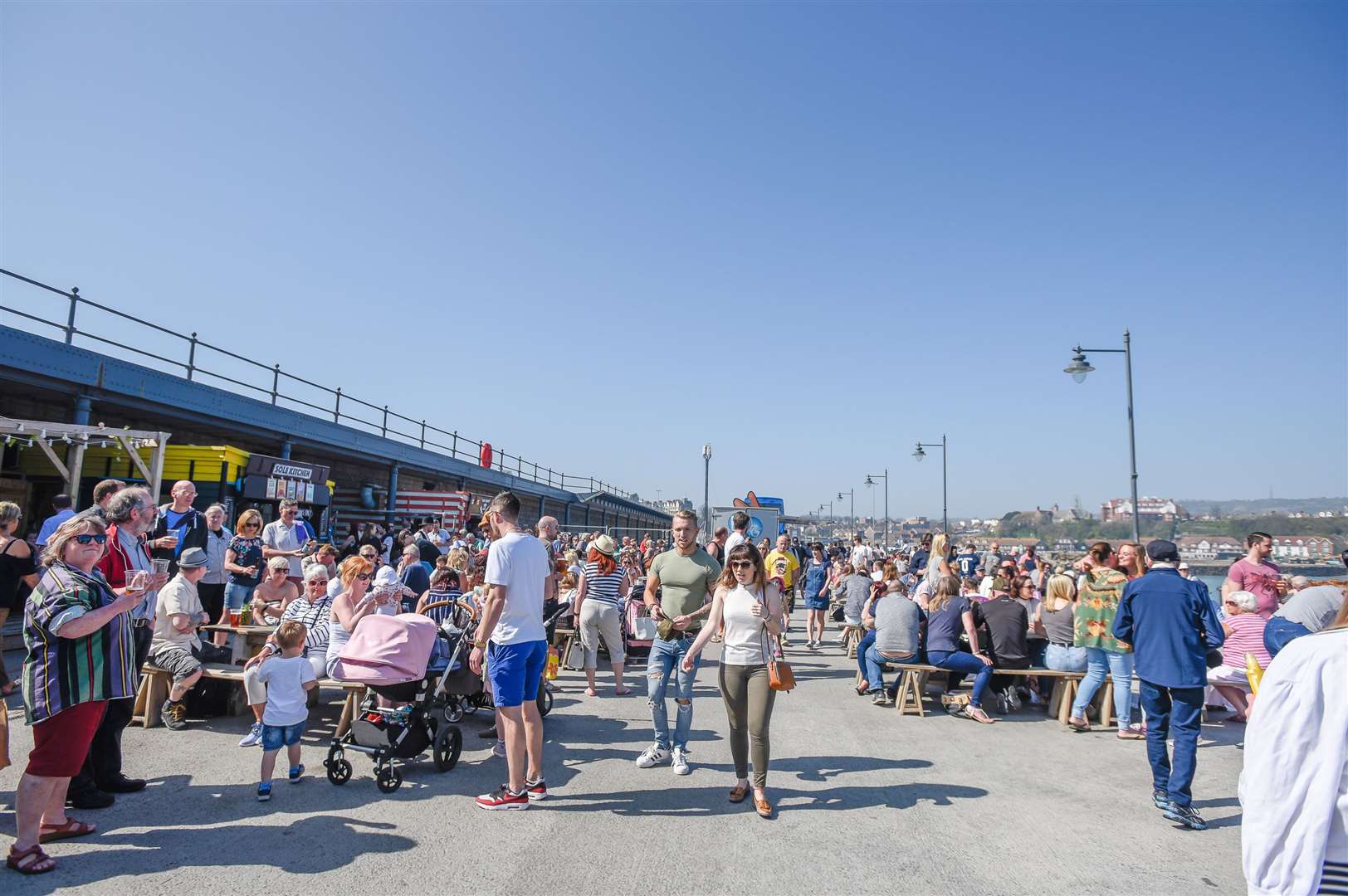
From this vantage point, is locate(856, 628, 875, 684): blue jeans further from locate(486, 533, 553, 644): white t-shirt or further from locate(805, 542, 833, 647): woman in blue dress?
locate(486, 533, 553, 644): white t-shirt

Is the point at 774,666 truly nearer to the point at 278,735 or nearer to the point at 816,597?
the point at 278,735

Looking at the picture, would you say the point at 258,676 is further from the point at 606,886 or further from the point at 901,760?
the point at 901,760

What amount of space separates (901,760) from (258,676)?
201 inches

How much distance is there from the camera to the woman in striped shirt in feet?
27.8

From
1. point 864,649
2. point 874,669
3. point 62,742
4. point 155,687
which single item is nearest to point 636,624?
point 864,649

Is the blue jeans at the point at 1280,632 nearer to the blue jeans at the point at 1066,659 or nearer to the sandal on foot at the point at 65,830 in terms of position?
the blue jeans at the point at 1066,659

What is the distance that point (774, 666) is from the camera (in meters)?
4.86

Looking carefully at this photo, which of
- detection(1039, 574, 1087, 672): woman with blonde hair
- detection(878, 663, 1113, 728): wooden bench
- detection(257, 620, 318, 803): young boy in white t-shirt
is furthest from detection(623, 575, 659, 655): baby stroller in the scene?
detection(257, 620, 318, 803): young boy in white t-shirt

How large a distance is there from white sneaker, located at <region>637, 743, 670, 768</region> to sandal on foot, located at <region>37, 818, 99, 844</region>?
11.5ft

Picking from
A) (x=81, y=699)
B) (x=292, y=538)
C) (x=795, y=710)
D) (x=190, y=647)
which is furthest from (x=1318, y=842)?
(x=292, y=538)

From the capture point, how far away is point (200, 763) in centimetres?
549

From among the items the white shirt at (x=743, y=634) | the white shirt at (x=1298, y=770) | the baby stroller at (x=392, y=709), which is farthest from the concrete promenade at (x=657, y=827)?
the white shirt at (x=1298, y=770)

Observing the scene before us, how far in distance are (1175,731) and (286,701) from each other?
20.7 ft

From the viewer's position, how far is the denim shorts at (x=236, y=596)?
8242 millimetres
